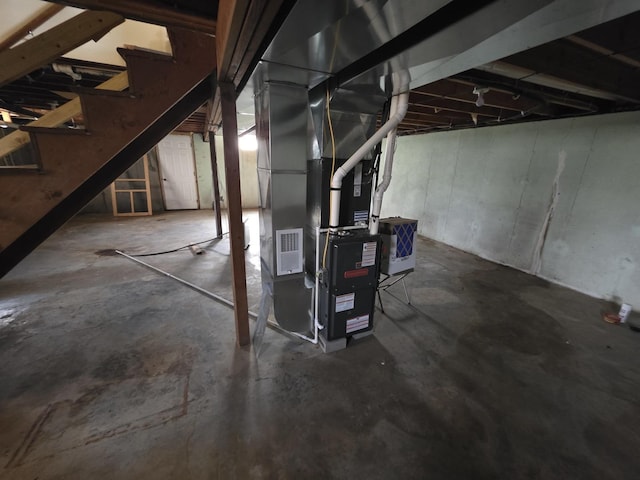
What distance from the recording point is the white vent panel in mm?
2029

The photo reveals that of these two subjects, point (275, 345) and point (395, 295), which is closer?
point (275, 345)

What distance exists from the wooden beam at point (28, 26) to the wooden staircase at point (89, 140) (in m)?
1.44

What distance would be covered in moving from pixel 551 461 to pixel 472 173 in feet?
13.6

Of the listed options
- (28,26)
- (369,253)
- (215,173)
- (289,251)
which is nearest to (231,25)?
(289,251)

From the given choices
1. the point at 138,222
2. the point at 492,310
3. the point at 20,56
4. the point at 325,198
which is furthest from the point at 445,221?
the point at 138,222

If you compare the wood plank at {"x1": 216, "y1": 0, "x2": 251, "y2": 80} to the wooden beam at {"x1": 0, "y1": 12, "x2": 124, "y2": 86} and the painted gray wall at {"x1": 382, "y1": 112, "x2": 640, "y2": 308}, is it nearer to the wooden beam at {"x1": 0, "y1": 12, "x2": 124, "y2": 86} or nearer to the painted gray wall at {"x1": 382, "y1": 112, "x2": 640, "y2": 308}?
the wooden beam at {"x1": 0, "y1": 12, "x2": 124, "y2": 86}

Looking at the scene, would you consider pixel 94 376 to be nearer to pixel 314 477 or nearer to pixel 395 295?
pixel 314 477

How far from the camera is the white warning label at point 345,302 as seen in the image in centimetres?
202

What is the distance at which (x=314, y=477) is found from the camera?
127 centimetres

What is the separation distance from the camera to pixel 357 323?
2.17 m

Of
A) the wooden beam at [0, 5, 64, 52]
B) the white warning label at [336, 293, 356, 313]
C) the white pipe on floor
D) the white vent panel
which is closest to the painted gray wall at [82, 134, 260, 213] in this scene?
the white pipe on floor

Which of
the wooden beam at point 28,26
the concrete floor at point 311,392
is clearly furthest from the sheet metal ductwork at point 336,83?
the wooden beam at point 28,26

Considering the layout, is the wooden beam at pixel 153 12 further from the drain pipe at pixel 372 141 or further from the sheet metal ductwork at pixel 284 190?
the drain pipe at pixel 372 141

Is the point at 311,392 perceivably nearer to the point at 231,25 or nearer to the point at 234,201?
the point at 234,201
